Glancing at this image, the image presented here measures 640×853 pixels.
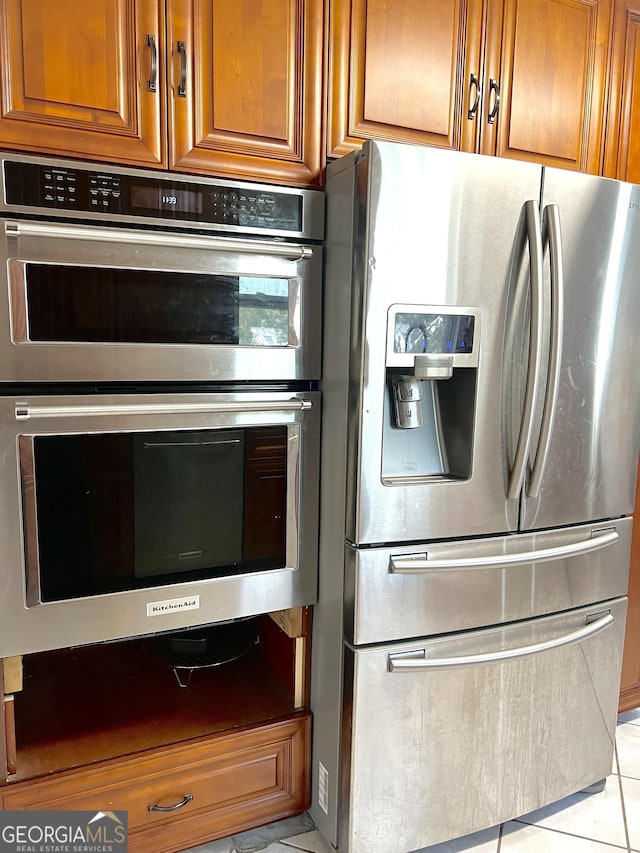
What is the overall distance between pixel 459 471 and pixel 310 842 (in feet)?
3.44

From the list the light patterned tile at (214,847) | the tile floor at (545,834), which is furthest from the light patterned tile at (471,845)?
the light patterned tile at (214,847)

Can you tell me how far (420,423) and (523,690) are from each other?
76 cm

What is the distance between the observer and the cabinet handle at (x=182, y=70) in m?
1.32

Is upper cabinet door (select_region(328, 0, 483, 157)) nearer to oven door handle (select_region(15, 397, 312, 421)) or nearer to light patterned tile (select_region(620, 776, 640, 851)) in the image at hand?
oven door handle (select_region(15, 397, 312, 421))

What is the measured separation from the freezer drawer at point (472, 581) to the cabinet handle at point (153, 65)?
1.10 meters

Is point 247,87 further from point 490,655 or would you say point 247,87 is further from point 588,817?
point 588,817

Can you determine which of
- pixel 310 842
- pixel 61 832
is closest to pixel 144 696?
pixel 61 832

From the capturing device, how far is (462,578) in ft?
4.93

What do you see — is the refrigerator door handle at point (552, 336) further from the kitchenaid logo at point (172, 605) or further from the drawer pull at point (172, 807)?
the drawer pull at point (172, 807)

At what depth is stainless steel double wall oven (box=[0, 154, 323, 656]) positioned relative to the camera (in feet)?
4.14

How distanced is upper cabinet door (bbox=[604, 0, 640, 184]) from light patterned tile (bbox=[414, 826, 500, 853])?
1903mm

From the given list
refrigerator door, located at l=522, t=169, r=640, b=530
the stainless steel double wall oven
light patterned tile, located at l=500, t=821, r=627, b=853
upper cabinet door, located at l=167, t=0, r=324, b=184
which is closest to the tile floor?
light patterned tile, located at l=500, t=821, r=627, b=853

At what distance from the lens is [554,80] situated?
168 cm

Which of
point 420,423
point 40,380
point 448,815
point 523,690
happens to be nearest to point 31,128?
point 40,380
